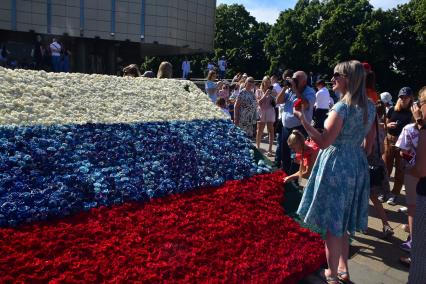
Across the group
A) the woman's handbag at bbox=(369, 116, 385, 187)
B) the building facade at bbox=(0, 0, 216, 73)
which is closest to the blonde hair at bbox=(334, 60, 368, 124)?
the woman's handbag at bbox=(369, 116, 385, 187)

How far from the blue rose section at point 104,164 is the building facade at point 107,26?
2707 cm

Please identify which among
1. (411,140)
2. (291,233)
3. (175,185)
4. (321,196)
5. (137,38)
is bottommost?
(291,233)

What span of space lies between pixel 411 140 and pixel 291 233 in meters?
2.06

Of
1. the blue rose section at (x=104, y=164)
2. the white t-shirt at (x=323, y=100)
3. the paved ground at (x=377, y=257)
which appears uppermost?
the white t-shirt at (x=323, y=100)

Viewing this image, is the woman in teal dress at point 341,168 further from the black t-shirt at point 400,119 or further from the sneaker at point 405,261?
the black t-shirt at point 400,119

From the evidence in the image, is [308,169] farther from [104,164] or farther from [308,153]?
[104,164]

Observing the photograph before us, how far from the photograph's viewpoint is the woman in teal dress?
3.63 m

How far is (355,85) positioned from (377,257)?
2390mm

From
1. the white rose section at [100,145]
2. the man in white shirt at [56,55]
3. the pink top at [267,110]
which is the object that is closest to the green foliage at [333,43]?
the man in white shirt at [56,55]

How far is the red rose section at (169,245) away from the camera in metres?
3.46

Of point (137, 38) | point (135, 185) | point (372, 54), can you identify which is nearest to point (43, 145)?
point (135, 185)

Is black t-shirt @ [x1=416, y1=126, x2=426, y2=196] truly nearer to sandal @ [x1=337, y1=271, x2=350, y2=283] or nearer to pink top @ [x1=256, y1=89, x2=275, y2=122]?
sandal @ [x1=337, y1=271, x2=350, y2=283]

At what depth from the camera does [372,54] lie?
44469 mm

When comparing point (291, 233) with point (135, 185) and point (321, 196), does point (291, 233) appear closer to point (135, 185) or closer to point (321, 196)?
A: point (321, 196)
